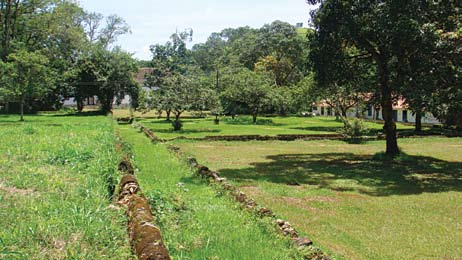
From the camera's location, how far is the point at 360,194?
466 inches

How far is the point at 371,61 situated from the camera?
20203mm

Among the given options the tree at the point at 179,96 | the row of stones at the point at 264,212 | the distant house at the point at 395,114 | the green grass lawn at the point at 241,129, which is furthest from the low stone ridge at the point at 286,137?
the row of stones at the point at 264,212

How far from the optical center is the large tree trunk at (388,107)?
61.5 feet

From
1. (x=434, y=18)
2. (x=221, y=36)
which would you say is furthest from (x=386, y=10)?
(x=221, y=36)

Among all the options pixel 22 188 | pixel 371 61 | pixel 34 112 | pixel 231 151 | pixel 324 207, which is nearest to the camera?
pixel 22 188

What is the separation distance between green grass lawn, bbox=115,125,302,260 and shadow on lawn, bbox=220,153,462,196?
493 centimetres

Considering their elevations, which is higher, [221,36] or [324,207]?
[221,36]

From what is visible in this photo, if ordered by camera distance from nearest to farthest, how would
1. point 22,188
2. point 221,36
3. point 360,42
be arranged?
point 22,188, point 360,42, point 221,36

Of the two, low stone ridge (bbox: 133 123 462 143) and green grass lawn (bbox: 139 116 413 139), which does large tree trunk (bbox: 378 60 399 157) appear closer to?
low stone ridge (bbox: 133 123 462 143)

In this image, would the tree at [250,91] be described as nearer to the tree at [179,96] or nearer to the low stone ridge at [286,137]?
the tree at [179,96]

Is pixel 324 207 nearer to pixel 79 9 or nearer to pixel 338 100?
pixel 338 100

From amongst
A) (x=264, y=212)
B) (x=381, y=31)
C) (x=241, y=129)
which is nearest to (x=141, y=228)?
(x=264, y=212)

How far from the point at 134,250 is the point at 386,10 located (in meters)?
14.6

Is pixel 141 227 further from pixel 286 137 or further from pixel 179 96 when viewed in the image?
pixel 179 96
